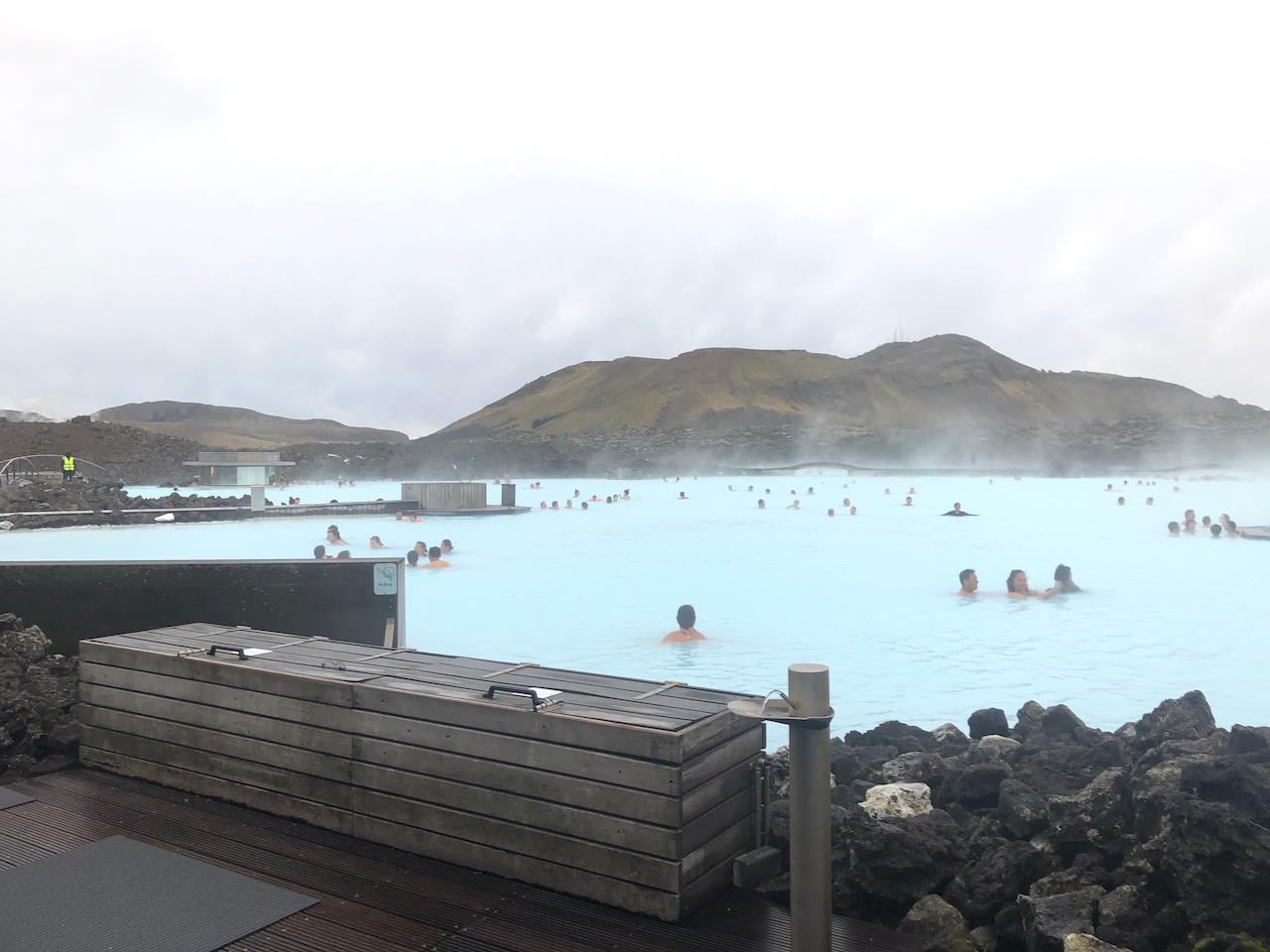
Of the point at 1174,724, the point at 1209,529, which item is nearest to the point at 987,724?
the point at 1174,724

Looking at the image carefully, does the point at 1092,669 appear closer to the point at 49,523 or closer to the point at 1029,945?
the point at 1029,945

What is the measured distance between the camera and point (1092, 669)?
10.8 metres

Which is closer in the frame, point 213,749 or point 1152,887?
point 1152,887

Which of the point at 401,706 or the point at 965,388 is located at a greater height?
the point at 965,388

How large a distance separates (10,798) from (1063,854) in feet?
12.4

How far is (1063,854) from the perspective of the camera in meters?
2.72

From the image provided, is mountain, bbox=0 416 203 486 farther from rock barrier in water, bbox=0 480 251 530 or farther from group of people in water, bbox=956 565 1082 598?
group of people in water, bbox=956 565 1082 598

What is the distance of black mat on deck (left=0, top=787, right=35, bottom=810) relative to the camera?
3230mm

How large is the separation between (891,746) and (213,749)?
307 cm

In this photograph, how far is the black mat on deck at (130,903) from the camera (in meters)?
2.27

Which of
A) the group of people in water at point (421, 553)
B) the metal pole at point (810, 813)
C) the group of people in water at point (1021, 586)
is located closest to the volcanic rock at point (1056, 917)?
the metal pole at point (810, 813)

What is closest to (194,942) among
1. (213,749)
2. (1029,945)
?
(213,749)

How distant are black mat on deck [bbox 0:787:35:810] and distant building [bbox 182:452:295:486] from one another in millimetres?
33496

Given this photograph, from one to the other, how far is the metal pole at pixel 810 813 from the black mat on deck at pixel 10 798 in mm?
2968
